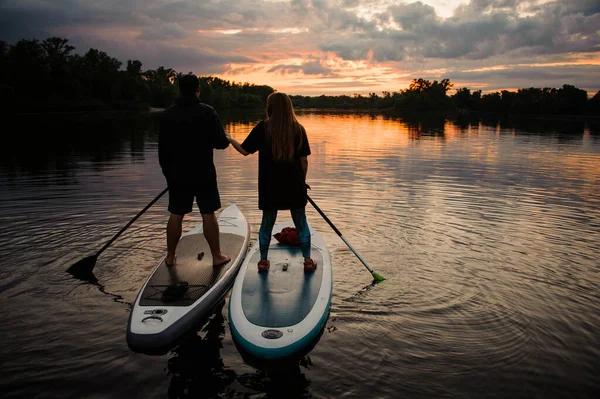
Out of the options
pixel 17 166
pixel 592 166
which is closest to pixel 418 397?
pixel 17 166

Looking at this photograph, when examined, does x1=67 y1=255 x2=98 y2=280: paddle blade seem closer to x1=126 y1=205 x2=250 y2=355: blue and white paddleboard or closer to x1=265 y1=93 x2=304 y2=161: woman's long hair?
x1=126 y1=205 x2=250 y2=355: blue and white paddleboard

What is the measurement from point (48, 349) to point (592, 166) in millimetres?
22985

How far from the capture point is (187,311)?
15.2 ft

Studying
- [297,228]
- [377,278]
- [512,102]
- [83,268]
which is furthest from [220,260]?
[512,102]

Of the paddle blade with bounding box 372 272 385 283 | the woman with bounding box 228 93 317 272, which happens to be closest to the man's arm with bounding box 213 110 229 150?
the woman with bounding box 228 93 317 272

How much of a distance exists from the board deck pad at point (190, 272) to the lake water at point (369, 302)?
43 centimetres

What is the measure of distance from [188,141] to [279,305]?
2.30 metres

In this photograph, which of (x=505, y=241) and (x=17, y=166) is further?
(x=17, y=166)

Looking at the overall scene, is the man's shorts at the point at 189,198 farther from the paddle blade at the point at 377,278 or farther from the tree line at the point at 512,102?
the tree line at the point at 512,102

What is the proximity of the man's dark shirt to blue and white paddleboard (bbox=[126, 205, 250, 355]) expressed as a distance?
123cm

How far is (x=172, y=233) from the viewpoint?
5648 millimetres

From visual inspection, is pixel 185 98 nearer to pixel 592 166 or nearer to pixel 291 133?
pixel 291 133

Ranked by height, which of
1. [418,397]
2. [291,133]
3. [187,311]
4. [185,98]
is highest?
[185,98]

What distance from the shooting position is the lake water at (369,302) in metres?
3.90
